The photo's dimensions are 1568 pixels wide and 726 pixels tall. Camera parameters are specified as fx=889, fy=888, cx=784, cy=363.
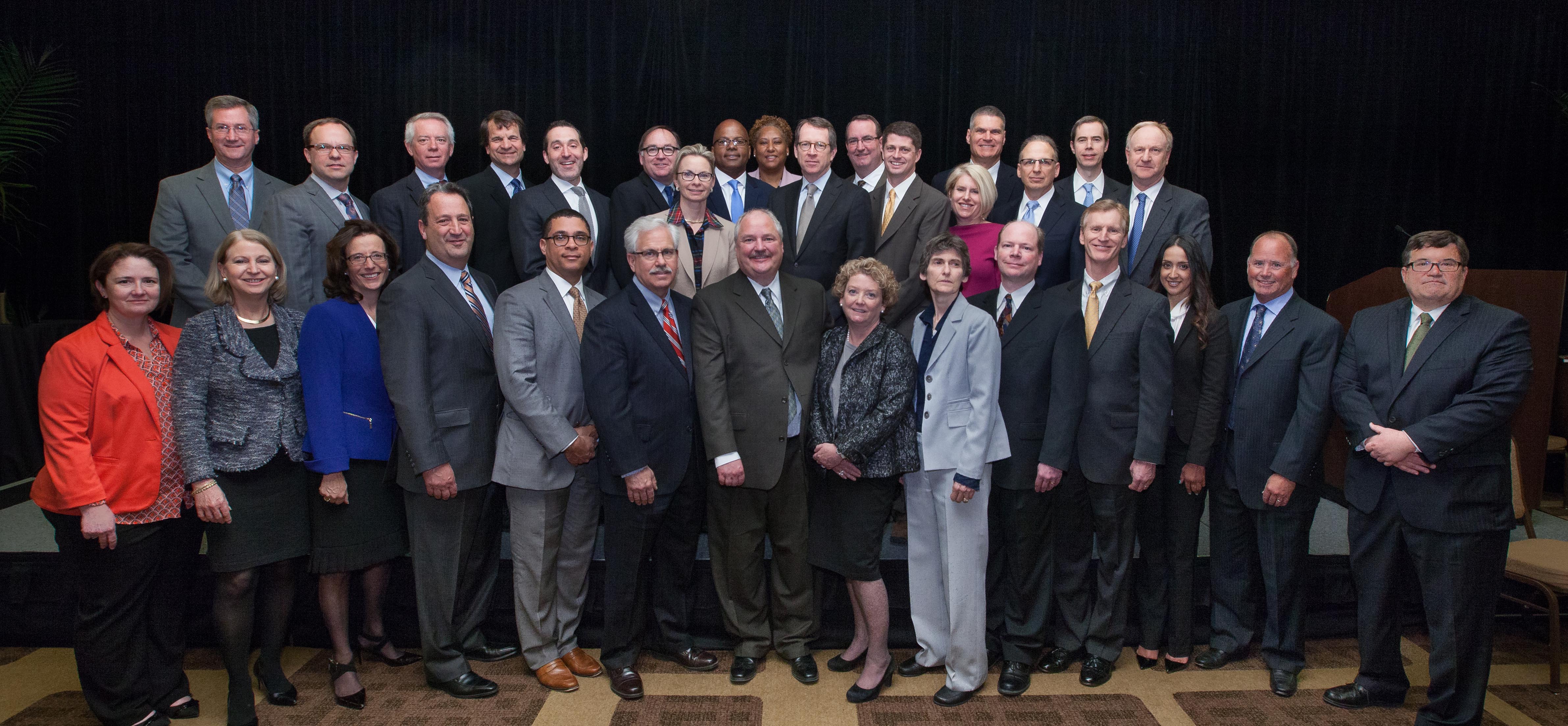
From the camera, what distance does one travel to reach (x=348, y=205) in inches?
148

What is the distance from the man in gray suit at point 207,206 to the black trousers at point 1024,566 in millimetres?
2970

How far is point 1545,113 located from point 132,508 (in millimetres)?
8296

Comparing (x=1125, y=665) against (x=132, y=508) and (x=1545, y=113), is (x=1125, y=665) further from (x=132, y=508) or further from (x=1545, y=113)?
(x=1545, y=113)

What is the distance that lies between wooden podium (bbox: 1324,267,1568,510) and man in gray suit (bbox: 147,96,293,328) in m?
5.49

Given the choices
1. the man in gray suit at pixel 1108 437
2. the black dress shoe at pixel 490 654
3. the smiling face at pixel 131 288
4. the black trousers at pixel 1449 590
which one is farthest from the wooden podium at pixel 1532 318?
the smiling face at pixel 131 288

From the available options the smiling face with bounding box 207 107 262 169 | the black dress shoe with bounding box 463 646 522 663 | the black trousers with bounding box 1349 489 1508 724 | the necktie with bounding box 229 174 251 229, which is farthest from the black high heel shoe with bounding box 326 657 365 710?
the black trousers with bounding box 1349 489 1508 724

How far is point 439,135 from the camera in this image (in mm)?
3996

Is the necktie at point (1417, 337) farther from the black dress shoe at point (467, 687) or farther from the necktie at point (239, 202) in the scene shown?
the necktie at point (239, 202)

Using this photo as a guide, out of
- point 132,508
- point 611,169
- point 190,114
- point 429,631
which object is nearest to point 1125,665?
point 429,631

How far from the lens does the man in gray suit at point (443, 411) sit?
117 inches

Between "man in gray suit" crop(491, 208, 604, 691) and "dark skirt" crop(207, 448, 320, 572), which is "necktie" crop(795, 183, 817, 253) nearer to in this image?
"man in gray suit" crop(491, 208, 604, 691)

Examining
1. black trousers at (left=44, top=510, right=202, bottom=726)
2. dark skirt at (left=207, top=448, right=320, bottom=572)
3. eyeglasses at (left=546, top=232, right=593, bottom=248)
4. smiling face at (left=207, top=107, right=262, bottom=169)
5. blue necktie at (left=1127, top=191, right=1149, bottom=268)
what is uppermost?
smiling face at (left=207, top=107, right=262, bottom=169)

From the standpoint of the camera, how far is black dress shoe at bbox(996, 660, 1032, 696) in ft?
10.5

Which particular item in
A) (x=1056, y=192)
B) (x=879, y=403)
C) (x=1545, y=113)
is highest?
(x=1545, y=113)
